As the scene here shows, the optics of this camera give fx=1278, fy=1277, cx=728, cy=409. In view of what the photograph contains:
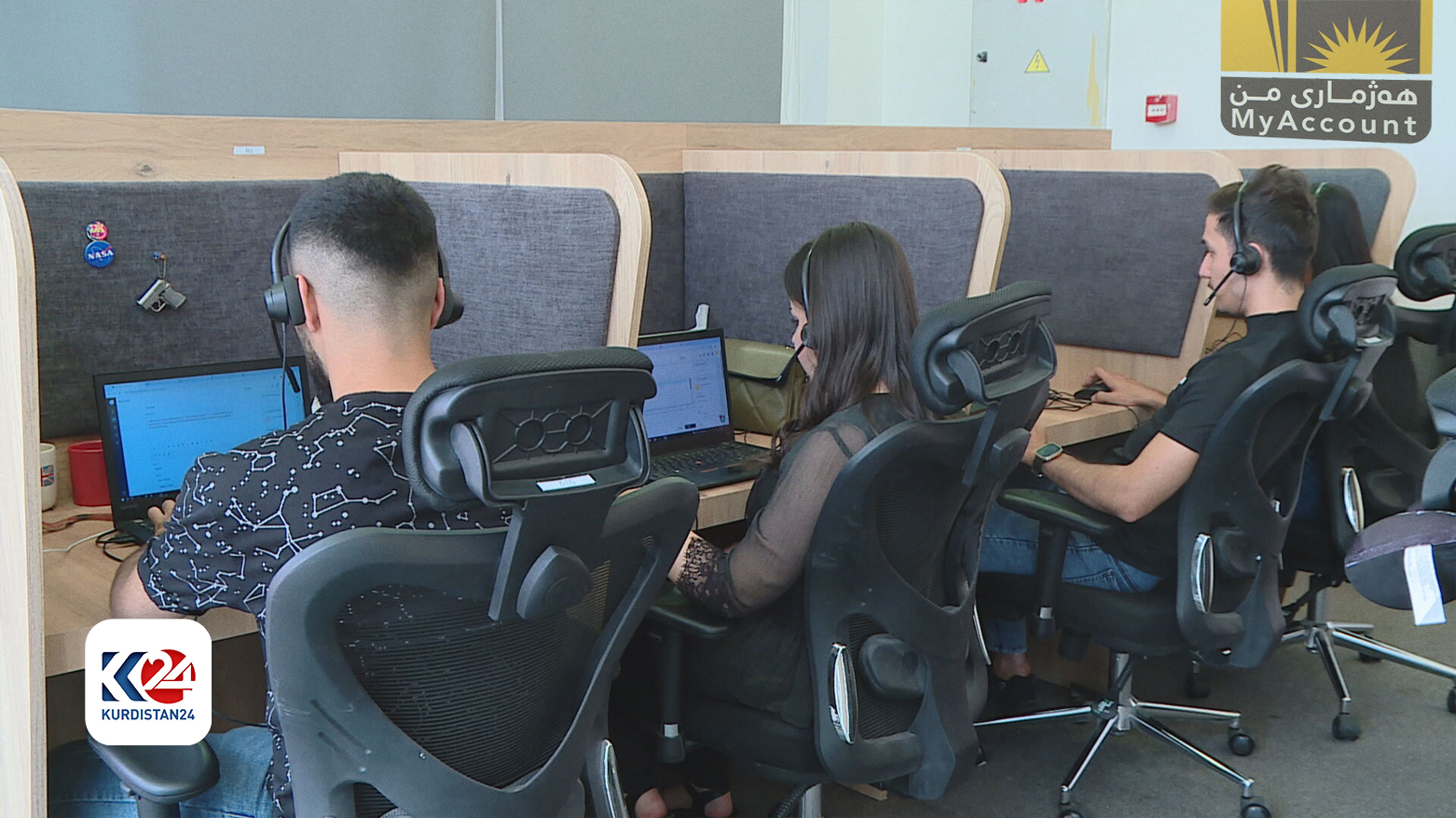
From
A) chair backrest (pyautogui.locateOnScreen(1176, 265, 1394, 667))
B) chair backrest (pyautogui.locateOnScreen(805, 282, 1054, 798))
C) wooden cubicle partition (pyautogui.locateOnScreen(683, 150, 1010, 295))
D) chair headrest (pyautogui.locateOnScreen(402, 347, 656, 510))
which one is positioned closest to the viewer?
chair headrest (pyautogui.locateOnScreen(402, 347, 656, 510))

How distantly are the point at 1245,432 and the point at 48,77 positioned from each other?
300cm

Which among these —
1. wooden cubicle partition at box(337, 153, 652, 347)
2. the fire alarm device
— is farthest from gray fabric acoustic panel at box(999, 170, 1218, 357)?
the fire alarm device

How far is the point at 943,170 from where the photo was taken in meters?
2.17

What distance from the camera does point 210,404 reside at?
1.81 metres

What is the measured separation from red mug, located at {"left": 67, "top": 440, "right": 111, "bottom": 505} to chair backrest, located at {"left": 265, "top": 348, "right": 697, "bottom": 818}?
900mm

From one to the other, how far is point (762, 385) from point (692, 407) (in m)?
0.16

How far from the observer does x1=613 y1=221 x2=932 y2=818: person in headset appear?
5.33ft

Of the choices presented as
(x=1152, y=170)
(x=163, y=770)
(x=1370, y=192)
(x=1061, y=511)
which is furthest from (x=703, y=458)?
(x=1370, y=192)

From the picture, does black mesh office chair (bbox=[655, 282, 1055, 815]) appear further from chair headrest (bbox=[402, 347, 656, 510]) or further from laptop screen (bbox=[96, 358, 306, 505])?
laptop screen (bbox=[96, 358, 306, 505])

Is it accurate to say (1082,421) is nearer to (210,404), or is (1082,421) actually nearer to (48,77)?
(210,404)

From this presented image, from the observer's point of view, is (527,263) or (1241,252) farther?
(1241,252)

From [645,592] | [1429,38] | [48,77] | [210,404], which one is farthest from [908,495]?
[1429,38]

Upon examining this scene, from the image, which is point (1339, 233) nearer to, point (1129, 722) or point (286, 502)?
point (1129, 722)

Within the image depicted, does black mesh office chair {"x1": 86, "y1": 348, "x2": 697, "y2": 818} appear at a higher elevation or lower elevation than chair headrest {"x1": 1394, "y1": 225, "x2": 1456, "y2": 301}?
lower
